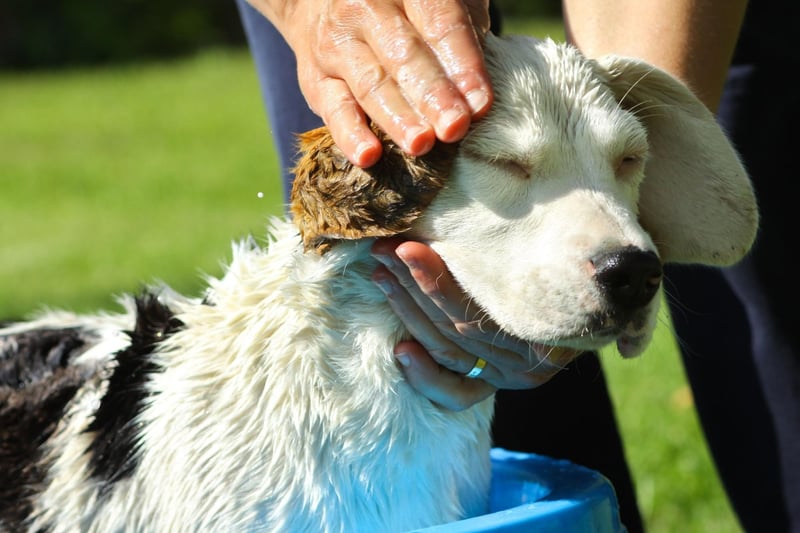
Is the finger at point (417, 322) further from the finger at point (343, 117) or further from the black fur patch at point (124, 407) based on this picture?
the black fur patch at point (124, 407)

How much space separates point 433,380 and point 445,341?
84 millimetres

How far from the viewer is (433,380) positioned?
2.29 meters

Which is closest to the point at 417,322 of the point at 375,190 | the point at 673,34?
the point at 375,190

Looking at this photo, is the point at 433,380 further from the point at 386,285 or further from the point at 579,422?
the point at 579,422

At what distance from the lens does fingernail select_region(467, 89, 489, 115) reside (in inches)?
80.9

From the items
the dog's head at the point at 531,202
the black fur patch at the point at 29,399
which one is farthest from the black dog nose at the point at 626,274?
the black fur patch at the point at 29,399

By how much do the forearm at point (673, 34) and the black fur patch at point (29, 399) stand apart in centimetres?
142

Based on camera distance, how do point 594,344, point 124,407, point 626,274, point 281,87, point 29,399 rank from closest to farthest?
point 626,274, point 594,344, point 124,407, point 29,399, point 281,87

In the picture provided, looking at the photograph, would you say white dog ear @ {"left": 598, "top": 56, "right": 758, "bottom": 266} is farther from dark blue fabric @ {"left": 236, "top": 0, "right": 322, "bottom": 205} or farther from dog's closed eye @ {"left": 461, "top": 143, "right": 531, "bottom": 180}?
dark blue fabric @ {"left": 236, "top": 0, "right": 322, "bottom": 205}

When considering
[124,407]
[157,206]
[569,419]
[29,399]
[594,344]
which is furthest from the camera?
[157,206]

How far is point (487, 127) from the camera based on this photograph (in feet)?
6.97

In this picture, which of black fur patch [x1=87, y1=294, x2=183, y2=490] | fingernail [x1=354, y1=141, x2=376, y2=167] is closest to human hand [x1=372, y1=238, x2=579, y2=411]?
fingernail [x1=354, y1=141, x2=376, y2=167]

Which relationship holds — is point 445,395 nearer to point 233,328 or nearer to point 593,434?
point 233,328

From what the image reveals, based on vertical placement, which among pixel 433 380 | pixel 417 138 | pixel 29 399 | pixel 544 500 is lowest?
pixel 544 500
